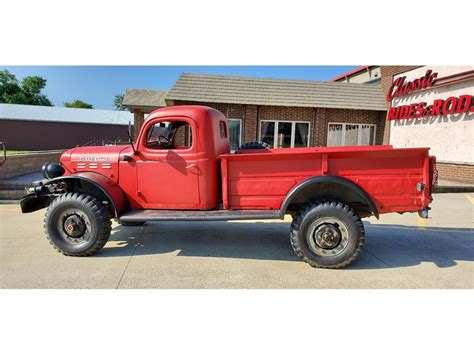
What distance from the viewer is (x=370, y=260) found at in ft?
13.9

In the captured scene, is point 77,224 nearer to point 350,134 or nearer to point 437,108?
point 437,108

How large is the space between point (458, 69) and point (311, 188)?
10.2 m

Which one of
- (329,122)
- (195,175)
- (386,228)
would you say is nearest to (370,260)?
(386,228)

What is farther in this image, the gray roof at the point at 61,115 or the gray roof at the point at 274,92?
the gray roof at the point at 61,115

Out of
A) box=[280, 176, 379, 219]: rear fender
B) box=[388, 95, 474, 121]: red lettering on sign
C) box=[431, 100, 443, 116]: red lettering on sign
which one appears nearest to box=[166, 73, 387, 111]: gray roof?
box=[388, 95, 474, 121]: red lettering on sign

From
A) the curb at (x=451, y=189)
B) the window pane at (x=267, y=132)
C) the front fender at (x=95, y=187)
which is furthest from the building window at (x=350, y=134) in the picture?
the front fender at (x=95, y=187)

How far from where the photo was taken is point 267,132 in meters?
13.7

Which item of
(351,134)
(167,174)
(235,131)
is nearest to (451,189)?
(351,134)

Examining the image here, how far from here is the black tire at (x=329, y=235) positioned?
12.6ft

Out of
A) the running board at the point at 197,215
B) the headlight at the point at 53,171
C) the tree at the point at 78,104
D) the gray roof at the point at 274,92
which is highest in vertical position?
the tree at the point at 78,104

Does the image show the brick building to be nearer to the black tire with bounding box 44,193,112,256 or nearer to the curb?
the curb

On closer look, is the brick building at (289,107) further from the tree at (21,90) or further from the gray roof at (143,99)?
the tree at (21,90)

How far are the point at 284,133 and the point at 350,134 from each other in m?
3.47

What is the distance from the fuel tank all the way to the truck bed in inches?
67.3
